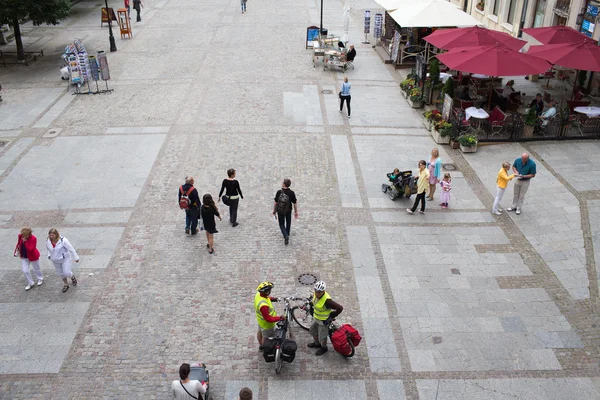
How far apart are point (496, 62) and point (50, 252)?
13.9 metres

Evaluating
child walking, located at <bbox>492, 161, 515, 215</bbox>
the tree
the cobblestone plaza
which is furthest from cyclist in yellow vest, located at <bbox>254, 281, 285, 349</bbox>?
the tree

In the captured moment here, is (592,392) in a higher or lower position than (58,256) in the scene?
lower

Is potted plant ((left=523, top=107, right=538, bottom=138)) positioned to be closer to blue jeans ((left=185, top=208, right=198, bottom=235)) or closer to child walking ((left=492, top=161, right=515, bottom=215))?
child walking ((left=492, top=161, right=515, bottom=215))

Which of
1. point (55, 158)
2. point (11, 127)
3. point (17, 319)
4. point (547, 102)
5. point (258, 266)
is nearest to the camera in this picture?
point (17, 319)

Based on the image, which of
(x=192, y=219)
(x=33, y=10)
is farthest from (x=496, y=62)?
(x=33, y=10)

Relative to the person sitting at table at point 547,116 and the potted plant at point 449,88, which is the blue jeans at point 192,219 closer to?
the potted plant at point 449,88

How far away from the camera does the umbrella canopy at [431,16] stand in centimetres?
2228

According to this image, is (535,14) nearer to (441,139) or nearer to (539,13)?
(539,13)

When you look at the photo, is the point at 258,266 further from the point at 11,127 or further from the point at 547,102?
the point at 547,102

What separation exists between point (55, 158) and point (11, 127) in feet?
12.8

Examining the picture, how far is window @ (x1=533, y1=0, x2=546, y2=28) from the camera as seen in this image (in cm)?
2361

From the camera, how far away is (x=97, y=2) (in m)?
42.0

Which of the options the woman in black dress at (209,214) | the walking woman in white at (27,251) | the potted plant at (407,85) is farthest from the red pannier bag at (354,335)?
the potted plant at (407,85)

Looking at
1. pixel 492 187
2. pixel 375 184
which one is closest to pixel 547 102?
pixel 492 187
